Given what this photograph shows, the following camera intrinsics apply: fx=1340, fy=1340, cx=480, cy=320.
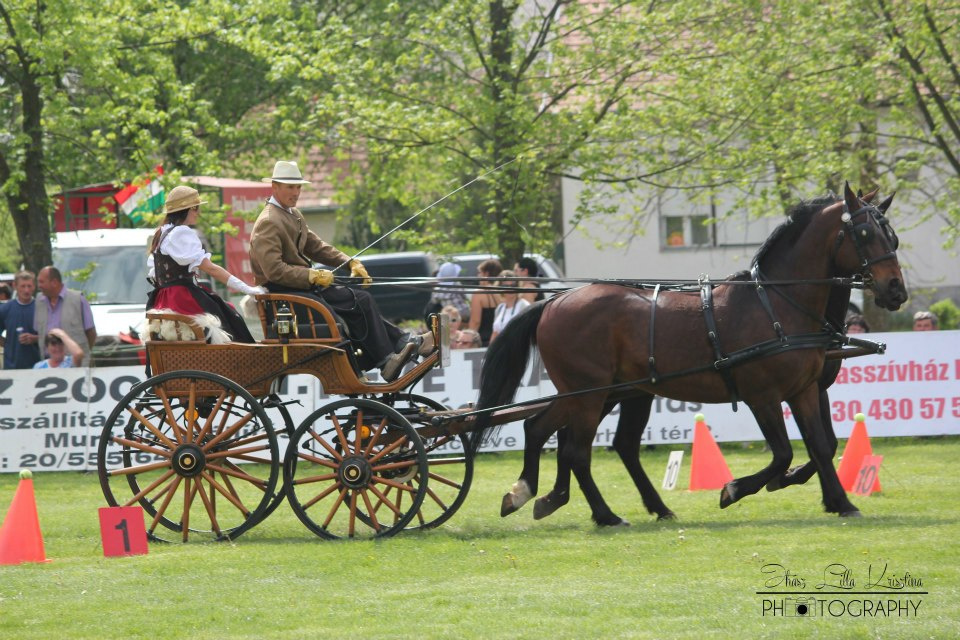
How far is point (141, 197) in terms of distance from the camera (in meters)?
17.1

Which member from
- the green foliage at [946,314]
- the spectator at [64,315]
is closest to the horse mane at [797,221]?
the spectator at [64,315]

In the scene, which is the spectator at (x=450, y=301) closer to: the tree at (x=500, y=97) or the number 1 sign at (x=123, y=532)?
the tree at (x=500, y=97)

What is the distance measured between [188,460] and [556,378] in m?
2.45

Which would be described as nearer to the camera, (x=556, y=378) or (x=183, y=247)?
(x=183, y=247)

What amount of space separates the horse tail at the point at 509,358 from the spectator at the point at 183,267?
1664 mm

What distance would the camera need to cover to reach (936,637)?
17.1ft

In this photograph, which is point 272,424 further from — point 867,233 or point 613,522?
point 867,233

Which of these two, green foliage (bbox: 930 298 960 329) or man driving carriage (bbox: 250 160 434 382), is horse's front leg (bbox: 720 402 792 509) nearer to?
man driving carriage (bbox: 250 160 434 382)

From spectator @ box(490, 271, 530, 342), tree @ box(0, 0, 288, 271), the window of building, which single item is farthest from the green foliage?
tree @ box(0, 0, 288, 271)

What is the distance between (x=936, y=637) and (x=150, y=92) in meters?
12.6

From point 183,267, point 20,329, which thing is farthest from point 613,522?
point 20,329

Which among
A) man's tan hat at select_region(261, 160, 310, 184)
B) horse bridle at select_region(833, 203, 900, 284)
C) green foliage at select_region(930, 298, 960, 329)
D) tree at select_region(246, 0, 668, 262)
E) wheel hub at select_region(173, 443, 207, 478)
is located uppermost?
tree at select_region(246, 0, 668, 262)

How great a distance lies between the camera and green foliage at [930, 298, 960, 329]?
23.2 m

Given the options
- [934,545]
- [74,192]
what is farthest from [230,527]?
[74,192]
